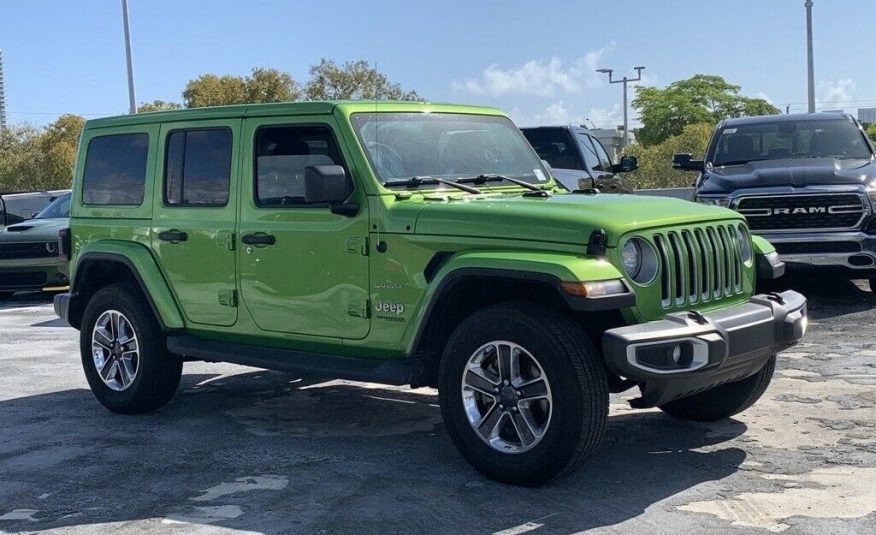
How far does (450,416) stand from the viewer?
5113mm

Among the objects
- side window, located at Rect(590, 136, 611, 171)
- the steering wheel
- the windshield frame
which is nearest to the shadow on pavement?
the steering wheel

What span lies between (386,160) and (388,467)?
1630mm

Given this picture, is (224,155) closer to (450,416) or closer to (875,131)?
(450,416)

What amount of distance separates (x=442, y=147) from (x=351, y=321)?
1178 mm

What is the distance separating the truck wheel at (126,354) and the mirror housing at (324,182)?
190cm

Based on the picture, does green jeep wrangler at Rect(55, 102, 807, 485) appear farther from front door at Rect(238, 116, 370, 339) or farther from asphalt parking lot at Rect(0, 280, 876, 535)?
asphalt parking lot at Rect(0, 280, 876, 535)

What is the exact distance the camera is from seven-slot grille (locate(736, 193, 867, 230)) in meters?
9.83

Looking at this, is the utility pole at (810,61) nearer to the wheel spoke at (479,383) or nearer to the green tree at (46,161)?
the wheel spoke at (479,383)

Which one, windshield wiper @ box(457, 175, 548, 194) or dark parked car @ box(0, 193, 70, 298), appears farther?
dark parked car @ box(0, 193, 70, 298)

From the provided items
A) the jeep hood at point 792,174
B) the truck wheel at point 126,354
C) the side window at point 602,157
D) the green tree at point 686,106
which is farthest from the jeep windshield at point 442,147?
the green tree at point 686,106

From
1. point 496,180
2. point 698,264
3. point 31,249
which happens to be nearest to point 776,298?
point 698,264

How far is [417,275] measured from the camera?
5367mm

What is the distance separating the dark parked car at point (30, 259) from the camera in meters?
14.1

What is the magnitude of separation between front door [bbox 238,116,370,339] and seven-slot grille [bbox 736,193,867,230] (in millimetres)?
5453
